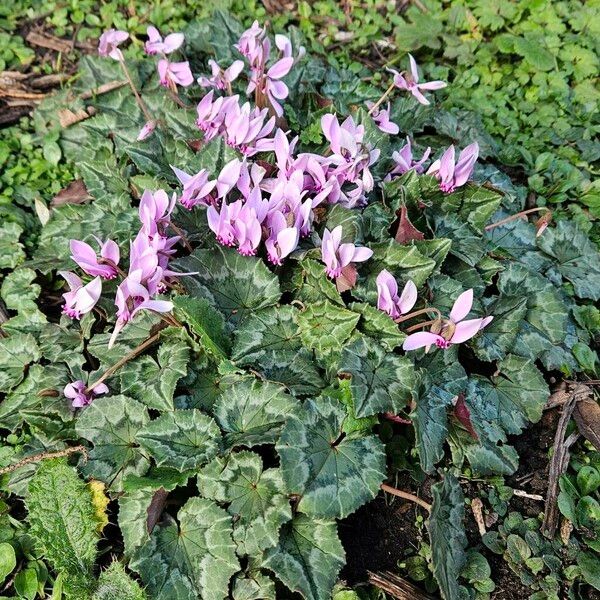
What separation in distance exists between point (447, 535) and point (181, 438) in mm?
1014

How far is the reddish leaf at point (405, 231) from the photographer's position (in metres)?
2.75

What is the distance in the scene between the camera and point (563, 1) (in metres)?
4.71

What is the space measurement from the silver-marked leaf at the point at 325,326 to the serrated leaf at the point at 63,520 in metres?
0.99

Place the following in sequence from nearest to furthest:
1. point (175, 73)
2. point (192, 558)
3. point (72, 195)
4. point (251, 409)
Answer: point (192, 558) < point (251, 409) < point (175, 73) < point (72, 195)

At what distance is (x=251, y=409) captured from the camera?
2520mm

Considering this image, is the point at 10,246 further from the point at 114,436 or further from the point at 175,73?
the point at 114,436

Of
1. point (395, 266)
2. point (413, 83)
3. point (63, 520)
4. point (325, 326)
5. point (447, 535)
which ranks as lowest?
point (63, 520)

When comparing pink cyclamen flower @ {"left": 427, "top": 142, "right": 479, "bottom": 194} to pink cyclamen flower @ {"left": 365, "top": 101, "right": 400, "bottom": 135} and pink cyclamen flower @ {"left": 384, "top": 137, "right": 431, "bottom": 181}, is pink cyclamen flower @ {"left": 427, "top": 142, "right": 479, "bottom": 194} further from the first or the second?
pink cyclamen flower @ {"left": 365, "top": 101, "right": 400, "bottom": 135}

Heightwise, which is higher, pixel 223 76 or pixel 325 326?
pixel 223 76

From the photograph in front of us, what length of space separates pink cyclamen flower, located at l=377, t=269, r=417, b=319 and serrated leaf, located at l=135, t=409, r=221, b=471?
0.74 meters

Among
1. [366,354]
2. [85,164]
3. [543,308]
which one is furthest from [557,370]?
[85,164]

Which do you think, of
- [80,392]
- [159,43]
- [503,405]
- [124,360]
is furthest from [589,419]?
[159,43]

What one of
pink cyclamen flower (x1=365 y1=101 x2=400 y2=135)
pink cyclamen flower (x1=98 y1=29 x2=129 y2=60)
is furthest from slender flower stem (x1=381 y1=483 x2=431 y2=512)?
pink cyclamen flower (x1=98 y1=29 x2=129 y2=60)

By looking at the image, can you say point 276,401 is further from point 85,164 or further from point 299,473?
point 85,164
